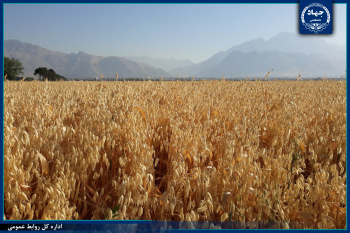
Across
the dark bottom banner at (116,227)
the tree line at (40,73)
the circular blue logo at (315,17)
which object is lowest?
the dark bottom banner at (116,227)

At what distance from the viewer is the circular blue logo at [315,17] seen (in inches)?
61.5

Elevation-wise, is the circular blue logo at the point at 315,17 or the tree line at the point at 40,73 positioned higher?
the tree line at the point at 40,73

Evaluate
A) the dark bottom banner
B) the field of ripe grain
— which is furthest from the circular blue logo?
the dark bottom banner

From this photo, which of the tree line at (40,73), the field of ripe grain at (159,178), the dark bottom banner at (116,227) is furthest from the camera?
the tree line at (40,73)

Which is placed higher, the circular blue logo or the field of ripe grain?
the circular blue logo

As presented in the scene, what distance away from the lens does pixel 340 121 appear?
2.89 m

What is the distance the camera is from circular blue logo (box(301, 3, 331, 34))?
1.56 metres

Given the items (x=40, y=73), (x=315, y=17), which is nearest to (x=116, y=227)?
(x=315, y=17)

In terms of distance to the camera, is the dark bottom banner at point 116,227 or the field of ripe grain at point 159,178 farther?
the field of ripe grain at point 159,178

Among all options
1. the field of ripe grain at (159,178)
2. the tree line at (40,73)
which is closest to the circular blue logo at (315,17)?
the field of ripe grain at (159,178)

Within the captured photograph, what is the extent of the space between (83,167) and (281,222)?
107 centimetres

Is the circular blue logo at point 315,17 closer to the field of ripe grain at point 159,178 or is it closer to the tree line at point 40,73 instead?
the field of ripe grain at point 159,178

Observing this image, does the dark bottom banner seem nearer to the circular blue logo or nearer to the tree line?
the circular blue logo

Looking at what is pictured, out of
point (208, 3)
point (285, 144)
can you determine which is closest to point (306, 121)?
point (285, 144)
